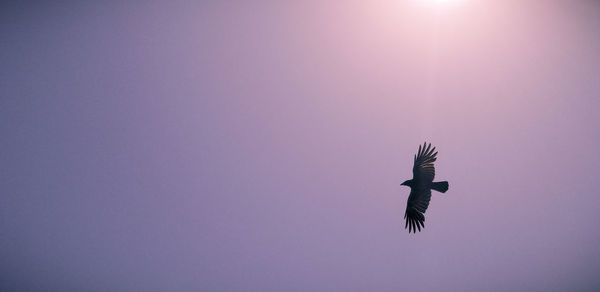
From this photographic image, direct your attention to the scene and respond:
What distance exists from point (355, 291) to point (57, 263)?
62.1 ft

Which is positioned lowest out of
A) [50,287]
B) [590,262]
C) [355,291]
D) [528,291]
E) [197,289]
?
[50,287]

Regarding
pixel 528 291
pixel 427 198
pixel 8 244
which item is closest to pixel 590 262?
pixel 528 291

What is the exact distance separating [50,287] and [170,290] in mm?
7683

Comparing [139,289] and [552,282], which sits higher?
[552,282]

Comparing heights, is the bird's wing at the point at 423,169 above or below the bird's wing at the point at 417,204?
above

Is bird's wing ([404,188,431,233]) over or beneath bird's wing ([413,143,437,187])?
beneath

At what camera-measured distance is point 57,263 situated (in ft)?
75.6

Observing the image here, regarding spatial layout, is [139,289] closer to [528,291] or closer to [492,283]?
[492,283]

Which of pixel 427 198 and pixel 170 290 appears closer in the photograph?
pixel 427 198

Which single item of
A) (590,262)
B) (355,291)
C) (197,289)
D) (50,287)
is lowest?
(50,287)

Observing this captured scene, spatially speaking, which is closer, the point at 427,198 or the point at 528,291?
the point at 427,198

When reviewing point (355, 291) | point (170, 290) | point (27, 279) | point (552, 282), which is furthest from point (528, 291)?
point (27, 279)

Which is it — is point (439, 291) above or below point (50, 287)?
above

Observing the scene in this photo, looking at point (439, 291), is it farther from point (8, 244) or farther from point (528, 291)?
point (8, 244)
